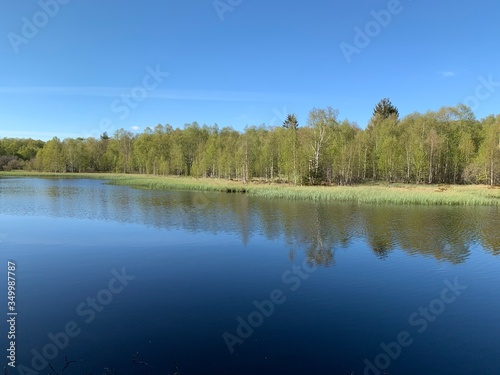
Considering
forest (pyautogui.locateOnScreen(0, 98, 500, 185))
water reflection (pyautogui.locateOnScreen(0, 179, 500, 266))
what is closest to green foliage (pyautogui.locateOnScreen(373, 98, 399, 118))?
forest (pyautogui.locateOnScreen(0, 98, 500, 185))

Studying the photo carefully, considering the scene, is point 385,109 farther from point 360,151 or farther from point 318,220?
point 318,220

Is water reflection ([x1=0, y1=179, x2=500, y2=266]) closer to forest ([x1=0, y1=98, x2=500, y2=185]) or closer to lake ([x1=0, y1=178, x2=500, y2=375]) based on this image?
lake ([x1=0, y1=178, x2=500, y2=375])

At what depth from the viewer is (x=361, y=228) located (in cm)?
2625

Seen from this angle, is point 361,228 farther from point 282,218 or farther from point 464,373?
point 464,373

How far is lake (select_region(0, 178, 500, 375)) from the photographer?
28.5 ft

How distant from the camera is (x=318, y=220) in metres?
29.6

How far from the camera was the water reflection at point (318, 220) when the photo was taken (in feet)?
69.9

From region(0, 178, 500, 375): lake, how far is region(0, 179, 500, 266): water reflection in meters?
0.24

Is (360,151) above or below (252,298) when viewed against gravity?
above

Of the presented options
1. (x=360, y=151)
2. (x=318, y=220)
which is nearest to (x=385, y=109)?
(x=360, y=151)

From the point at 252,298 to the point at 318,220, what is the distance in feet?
59.0

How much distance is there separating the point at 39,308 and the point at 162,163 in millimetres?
82994

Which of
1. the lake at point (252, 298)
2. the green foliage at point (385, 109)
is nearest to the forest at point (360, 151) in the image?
the green foliage at point (385, 109)

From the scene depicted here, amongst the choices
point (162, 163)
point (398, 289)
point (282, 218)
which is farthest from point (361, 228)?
point (162, 163)
